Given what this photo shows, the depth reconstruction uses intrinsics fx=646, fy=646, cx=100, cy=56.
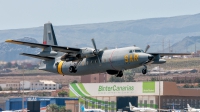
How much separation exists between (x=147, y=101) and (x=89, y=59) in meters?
102

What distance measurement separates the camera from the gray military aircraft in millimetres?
76500

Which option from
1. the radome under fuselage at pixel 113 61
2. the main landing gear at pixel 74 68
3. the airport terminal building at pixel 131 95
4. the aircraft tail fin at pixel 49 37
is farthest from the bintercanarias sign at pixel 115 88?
the main landing gear at pixel 74 68

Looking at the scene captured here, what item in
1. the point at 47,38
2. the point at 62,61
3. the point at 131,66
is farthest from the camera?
the point at 47,38

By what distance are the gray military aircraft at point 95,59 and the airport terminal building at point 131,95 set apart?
93.7 metres

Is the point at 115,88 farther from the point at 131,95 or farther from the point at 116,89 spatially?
the point at 131,95

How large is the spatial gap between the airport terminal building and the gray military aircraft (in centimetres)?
9373

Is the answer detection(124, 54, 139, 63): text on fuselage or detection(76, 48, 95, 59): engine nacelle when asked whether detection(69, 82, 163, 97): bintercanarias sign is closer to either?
detection(76, 48, 95, 59): engine nacelle

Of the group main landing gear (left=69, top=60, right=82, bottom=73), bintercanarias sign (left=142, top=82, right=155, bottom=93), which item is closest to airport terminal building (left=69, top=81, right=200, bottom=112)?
bintercanarias sign (left=142, top=82, right=155, bottom=93)

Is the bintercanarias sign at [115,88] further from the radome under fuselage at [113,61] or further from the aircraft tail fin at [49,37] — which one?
the radome under fuselage at [113,61]

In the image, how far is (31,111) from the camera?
630 feet

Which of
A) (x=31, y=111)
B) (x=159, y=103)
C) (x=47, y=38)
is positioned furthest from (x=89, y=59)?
(x=31, y=111)

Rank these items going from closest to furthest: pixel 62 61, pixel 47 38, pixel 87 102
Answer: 1. pixel 62 61
2. pixel 47 38
3. pixel 87 102

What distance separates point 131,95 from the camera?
18125 cm

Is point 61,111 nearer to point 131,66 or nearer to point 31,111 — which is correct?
point 31,111
